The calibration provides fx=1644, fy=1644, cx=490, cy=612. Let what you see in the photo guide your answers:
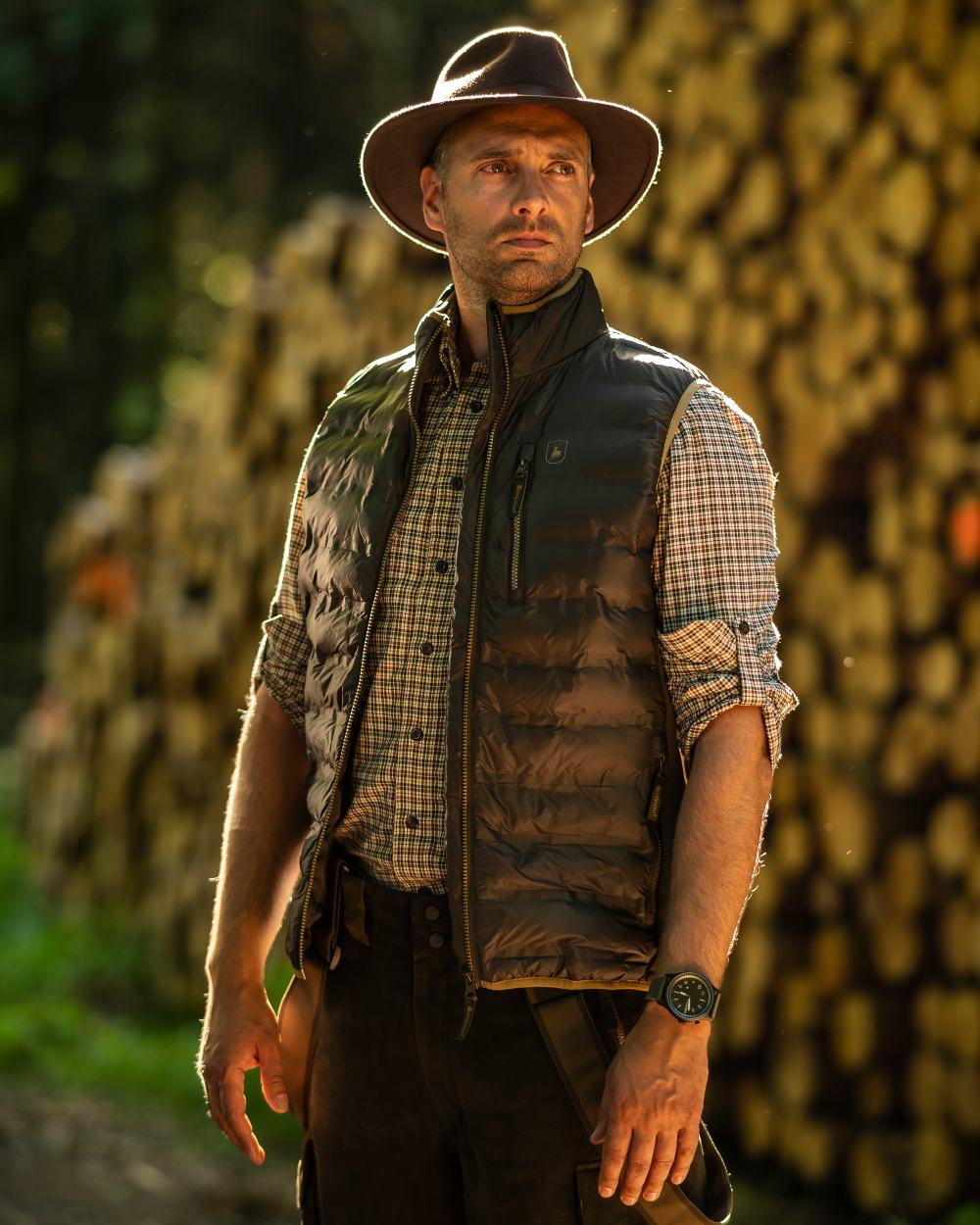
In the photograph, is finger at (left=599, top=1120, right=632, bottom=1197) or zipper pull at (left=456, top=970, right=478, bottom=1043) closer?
finger at (left=599, top=1120, right=632, bottom=1197)

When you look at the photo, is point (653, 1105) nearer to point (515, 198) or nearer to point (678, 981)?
point (678, 981)

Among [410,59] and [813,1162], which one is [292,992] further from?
[410,59]

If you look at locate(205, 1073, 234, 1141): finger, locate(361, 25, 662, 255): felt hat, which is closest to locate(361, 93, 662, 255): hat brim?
locate(361, 25, 662, 255): felt hat

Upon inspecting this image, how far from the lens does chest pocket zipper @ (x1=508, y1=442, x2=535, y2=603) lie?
6.37ft

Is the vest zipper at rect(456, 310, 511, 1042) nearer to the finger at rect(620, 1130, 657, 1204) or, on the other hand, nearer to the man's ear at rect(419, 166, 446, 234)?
the finger at rect(620, 1130, 657, 1204)

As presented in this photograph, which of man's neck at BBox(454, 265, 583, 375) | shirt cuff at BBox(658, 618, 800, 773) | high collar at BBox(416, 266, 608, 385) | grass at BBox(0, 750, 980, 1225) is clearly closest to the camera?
shirt cuff at BBox(658, 618, 800, 773)

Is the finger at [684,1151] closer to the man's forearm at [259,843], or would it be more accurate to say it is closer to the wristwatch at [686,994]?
the wristwatch at [686,994]

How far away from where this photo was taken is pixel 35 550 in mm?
15484

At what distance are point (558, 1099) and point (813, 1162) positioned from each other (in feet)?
6.85

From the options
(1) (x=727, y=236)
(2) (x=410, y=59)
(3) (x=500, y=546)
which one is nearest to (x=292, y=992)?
(3) (x=500, y=546)

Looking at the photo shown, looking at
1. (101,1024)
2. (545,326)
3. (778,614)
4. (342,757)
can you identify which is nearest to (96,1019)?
(101,1024)

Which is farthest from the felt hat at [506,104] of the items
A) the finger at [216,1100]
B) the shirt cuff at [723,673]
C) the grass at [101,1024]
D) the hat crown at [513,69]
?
the grass at [101,1024]

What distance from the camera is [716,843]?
186 cm

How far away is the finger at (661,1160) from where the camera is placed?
1773 millimetres
